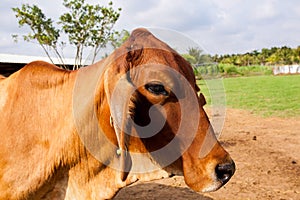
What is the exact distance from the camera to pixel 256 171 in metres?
6.50

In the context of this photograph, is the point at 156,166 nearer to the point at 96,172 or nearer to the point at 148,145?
Result: the point at 148,145

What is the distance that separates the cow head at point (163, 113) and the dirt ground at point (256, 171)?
3351 mm

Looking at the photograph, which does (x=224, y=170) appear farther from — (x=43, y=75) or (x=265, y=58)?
(x=265, y=58)

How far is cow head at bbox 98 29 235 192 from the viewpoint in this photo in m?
1.99

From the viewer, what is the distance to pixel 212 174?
201 centimetres

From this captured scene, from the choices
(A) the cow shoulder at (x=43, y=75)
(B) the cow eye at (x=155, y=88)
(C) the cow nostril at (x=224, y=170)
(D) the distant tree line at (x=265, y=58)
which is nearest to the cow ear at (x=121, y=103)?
(B) the cow eye at (x=155, y=88)

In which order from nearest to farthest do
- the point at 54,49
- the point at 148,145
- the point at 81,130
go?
the point at 148,145 → the point at 81,130 → the point at 54,49

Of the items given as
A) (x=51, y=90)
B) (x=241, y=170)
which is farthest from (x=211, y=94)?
(x=241, y=170)

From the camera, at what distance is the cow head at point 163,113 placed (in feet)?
6.51

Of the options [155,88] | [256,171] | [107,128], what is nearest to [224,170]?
[155,88]

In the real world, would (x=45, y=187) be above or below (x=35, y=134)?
below

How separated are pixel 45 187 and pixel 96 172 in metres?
0.39

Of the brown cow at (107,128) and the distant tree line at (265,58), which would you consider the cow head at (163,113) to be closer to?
the brown cow at (107,128)

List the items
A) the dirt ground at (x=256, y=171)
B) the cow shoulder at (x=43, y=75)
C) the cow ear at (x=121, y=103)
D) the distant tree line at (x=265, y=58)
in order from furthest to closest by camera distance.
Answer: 1. the distant tree line at (x=265, y=58)
2. the dirt ground at (x=256, y=171)
3. the cow shoulder at (x=43, y=75)
4. the cow ear at (x=121, y=103)
